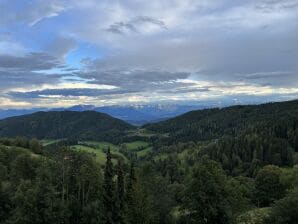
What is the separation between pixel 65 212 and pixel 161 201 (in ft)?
79.2

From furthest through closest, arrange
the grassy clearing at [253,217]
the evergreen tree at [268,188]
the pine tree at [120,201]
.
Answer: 1. the evergreen tree at [268,188]
2. the pine tree at [120,201]
3. the grassy clearing at [253,217]

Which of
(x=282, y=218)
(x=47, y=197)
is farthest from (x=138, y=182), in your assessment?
(x=282, y=218)

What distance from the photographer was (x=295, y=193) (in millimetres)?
82875

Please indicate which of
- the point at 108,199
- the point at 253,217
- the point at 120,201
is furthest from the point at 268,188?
the point at 108,199

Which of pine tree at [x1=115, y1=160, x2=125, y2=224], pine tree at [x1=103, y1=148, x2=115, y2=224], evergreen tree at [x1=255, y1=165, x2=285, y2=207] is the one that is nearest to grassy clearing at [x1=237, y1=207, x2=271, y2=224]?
evergreen tree at [x1=255, y1=165, x2=285, y2=207]

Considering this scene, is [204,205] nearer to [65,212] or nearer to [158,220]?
[158,220]

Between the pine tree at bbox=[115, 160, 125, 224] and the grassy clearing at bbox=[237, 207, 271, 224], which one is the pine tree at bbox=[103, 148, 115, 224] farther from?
the grassy clearing at bbox=[237, 207, 271, 224]

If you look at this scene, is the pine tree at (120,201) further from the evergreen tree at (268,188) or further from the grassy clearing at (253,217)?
the evergreen tree at (268,188)

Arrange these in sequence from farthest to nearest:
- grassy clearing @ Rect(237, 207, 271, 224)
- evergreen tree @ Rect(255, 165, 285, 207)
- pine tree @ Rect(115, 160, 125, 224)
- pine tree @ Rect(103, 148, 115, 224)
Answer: evergreen tree @ Rect(255, 165, 285, 207), pine tree @ Rect(103, 148, 115, 224), pine tree @ Rect(115, 160, 125, 224), grassy clearing @ Rect(237, 207, 271, 224)

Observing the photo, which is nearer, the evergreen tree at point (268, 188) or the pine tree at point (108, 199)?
the pine tree at point (108, 199)

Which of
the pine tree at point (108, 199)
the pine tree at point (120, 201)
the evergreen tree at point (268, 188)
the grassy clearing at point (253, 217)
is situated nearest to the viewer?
the grassy clearing at point (253, 217)

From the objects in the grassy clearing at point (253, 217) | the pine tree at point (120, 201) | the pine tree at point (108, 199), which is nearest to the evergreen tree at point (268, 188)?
the grassy clearing at point (253, 217)

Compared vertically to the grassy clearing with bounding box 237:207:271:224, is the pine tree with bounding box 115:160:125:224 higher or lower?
higher

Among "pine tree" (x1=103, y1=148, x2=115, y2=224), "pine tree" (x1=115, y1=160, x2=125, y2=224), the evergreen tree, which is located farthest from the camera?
the evergreen tree
